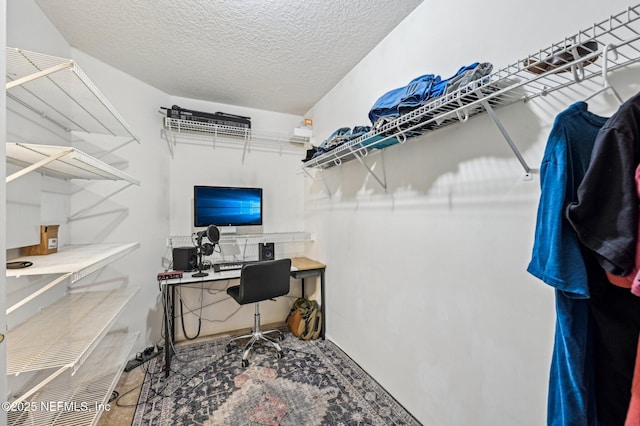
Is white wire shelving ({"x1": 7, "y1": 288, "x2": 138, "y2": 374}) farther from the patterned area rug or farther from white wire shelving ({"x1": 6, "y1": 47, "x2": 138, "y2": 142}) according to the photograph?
white wire shelving ({"x1": 6, "y1": 47, "x2": 138, "y2": 142})

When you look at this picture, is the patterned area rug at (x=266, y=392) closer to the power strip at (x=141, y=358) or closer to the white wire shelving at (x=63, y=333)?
the power strip at (x=141, y=358)

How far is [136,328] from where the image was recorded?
8.01 feet

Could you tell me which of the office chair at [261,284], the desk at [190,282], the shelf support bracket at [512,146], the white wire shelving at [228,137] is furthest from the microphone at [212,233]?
the shelf support bracket at [512,146]

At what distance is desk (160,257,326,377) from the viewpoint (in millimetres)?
2197

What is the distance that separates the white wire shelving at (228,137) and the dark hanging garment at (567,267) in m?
2.63

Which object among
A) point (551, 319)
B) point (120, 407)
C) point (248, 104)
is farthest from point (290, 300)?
point (551, 319)

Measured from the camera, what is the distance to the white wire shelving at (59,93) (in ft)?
3.46

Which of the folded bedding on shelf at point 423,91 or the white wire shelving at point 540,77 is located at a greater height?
the folded bedding on shelf at point 423,91

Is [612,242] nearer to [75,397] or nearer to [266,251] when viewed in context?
[75,397]

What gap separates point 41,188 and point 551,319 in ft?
9.21

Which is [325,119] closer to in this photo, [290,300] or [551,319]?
[290,300]

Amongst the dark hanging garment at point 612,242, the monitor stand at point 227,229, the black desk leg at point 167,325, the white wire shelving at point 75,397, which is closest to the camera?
the dark hanging garment at point 612,242

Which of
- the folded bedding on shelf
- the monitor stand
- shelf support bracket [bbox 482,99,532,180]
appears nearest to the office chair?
the monitor stand

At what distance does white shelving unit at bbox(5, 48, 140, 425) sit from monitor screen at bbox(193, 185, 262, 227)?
73 cm
